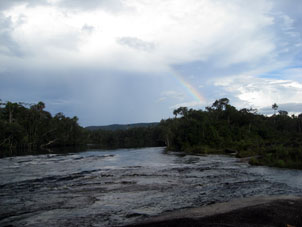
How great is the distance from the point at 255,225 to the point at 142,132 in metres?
158

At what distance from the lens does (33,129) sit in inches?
4035

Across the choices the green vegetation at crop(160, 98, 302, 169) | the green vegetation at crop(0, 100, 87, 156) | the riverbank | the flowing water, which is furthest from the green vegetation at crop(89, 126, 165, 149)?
the riverbank

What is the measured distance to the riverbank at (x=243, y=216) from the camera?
986 centimetres

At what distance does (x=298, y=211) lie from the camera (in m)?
11.0

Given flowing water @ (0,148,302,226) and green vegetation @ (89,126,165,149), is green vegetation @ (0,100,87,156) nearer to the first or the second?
green vegetation @ (89,126,165,149)

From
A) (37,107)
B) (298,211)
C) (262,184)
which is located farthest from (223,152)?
(37,107)

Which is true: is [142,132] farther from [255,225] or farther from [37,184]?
[255,225]

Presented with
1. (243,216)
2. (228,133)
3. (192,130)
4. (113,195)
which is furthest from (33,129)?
(243,216)

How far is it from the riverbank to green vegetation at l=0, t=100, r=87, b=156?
7545 centimetres

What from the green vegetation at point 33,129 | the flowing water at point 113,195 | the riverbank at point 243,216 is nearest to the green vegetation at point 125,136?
the green vegetation at point 33,129

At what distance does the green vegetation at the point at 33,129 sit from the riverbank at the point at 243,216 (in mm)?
75453

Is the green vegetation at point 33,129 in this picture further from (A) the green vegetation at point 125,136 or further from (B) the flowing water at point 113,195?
(B) the flowing water at point 113,195

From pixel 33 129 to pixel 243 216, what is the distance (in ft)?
345

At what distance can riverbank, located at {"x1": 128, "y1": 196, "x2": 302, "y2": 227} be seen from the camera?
986cm
